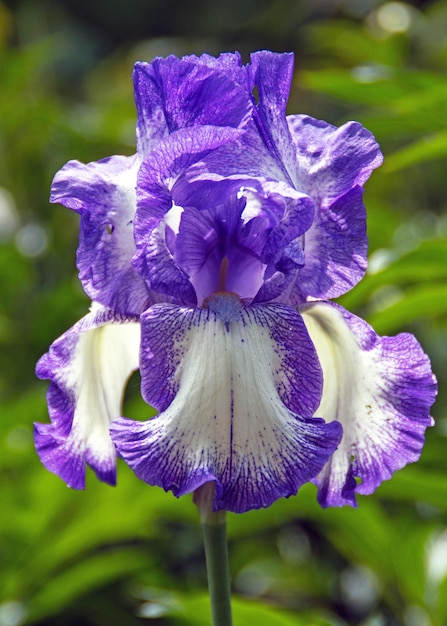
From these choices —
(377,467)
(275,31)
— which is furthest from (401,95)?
(275,31)

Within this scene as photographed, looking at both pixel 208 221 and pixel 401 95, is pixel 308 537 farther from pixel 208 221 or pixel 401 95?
pixel 208 221

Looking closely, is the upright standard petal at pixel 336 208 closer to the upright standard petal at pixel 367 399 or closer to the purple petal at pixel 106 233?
the upright standard petal at pixel 367 399

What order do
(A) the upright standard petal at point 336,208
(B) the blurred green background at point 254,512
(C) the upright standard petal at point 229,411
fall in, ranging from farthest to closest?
1. (B) the blurred green background at point 254,512
2. (A) the upright standard petal at point 336,208
3. (C) the upright standard petal at point 229,411

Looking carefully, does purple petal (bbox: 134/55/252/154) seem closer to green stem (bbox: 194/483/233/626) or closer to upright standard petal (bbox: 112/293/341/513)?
upright standard petal (bbox: 112/293/341/513)

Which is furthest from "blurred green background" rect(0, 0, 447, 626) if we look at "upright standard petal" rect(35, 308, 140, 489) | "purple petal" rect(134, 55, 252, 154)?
"purple petal" rect(134, 55, 252, 154)

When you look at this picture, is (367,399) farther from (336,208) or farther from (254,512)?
(254,512)

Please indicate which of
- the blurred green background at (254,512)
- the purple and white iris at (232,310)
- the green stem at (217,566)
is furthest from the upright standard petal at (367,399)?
the blurred green background at (254,512)

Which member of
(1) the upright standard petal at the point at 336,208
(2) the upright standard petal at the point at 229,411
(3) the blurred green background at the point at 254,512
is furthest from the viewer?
(3) the blurred green background at the point at 254,512
